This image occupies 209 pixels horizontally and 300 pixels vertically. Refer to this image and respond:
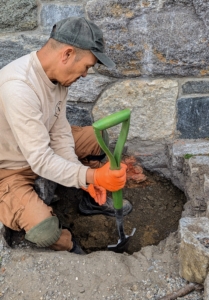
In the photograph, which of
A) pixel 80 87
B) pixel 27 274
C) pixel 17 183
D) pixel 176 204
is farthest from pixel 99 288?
pixel 80 87

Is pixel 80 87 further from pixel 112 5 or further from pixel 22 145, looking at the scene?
pixel 22 145

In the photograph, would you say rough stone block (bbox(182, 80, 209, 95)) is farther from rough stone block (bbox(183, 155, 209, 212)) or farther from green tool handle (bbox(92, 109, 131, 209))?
green tool handle (bbox(92, 109, 131, 209))

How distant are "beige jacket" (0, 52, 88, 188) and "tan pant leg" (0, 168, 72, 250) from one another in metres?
0.12

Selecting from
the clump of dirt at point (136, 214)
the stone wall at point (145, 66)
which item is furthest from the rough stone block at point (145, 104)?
the clump of dirt at point (136, 214)

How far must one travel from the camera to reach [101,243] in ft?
8.25

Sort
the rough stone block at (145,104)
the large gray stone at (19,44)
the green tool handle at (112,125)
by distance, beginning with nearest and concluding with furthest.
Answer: the green tool handle at (112,125) → the large gray stone at (19,44) → the rough stone block at (145,104)

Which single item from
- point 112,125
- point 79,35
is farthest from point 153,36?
point 112,125

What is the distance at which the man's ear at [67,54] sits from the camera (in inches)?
73.0

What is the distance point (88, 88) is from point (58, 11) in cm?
54

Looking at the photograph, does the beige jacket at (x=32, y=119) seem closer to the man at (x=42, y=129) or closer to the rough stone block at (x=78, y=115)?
the man at (x=42, y=129)

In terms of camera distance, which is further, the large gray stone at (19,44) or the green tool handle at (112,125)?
the large gray stone at (19,44)

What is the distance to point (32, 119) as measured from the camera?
1850mm

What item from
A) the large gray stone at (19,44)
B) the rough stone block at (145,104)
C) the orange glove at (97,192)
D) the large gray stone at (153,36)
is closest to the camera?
the orange glove at (97,192)

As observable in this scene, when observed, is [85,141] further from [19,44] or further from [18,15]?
[18,15]
